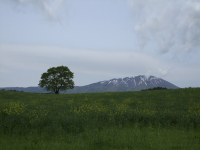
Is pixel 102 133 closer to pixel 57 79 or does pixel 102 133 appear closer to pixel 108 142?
pixel 108 142

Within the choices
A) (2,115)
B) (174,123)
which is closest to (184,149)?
(174,123)

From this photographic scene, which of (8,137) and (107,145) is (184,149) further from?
(8,137)

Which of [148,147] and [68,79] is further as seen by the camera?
[68,79]

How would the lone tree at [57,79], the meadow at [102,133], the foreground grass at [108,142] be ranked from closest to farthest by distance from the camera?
the foreground grass at [108,142] → the meadow at [102,133] → the lone tree at [57,79]

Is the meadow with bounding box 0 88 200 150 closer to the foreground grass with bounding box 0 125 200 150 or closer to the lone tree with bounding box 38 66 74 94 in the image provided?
the foreground grass with bounding box 0 125 200 150

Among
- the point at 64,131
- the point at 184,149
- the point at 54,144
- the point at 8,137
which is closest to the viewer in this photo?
the point at 184,149

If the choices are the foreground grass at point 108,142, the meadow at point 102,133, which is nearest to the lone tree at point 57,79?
the meadow at point 102,133

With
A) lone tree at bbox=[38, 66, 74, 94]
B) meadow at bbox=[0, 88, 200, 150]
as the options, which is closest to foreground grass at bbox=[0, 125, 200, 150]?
meadow at bbox=[0, 88, 200, 150]

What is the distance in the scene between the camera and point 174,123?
46.8ft

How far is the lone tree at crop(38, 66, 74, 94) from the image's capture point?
66.5 meters

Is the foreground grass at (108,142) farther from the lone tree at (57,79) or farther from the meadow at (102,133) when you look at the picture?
the lone tree at (57,79)

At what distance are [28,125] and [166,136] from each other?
31.8ft

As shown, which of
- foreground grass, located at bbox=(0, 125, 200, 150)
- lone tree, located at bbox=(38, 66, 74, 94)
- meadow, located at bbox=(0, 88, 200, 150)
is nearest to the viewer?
foreground grass, located at bbox=(0, 125, 200, 150)

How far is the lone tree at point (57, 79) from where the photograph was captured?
2618 inches
